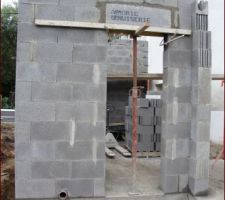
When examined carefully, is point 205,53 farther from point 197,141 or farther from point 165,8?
point 197,141

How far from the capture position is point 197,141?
616cm

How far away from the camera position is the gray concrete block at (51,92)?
5.77 m

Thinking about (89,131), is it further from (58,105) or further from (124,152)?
(124,152)

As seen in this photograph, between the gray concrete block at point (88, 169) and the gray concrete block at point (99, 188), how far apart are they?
0.08 m

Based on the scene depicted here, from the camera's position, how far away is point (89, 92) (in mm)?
5930

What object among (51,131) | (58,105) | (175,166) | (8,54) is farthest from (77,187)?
(8,54)

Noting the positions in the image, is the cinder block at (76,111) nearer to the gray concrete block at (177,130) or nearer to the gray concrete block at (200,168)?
the gray concrete block at (177,130)

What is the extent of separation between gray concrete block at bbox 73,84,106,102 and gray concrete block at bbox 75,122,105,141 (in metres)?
0.40

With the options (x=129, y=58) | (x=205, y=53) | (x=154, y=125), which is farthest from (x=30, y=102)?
(x=129, y=58)

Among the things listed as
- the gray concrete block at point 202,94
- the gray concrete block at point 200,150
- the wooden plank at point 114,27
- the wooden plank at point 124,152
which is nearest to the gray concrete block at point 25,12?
the wooden plank at point 114,27

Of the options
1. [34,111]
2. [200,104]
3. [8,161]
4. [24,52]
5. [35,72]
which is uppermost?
[24,52]

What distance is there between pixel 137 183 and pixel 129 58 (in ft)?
26.9

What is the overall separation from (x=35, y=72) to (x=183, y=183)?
10.2ft

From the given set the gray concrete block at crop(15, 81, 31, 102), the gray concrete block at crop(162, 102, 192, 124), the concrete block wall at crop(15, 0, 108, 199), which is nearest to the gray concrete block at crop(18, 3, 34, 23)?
the concrete block wall at crop(15, 0, 108, 199)
